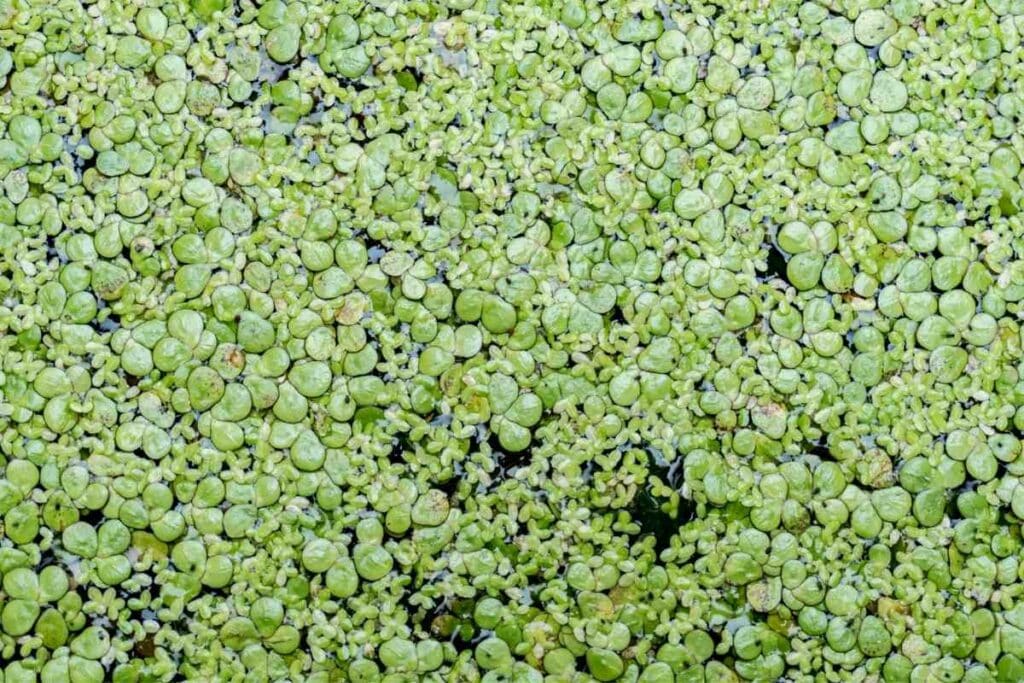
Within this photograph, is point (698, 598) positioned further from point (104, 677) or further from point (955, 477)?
point (104, 677)

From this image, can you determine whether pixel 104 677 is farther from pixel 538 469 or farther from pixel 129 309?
pixel 538 469

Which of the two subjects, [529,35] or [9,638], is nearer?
[9,638]

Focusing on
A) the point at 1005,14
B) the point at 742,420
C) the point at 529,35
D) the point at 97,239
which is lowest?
the point at 742,420

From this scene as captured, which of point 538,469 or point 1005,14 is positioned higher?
point 1005,14

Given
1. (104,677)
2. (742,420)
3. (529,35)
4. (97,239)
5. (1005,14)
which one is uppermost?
(1005,14)

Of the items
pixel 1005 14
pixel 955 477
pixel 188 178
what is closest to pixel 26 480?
pixel 188 178

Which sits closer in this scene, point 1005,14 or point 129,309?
point 129,309

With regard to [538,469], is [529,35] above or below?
above

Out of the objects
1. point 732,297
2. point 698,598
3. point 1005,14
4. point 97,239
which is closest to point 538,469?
point 698,598
